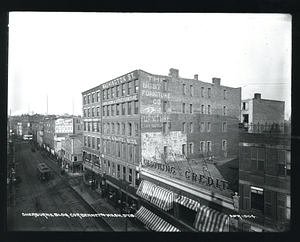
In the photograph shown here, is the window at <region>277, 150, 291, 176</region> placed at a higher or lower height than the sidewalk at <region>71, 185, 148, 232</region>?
higher

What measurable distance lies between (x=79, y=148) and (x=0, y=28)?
441 cm

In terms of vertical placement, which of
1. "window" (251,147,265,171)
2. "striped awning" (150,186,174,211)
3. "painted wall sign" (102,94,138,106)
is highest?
"painted wall sign" (102,94,138,106)

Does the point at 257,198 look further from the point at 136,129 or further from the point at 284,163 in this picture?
the point at 136,129

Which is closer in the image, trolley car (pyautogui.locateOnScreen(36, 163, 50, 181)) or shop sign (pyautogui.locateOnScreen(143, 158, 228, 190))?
trolley car (pyautogui.locateOnScreen(36, 163, 50, 181))

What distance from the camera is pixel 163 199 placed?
493cm

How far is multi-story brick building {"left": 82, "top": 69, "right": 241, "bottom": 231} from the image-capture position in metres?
5.15

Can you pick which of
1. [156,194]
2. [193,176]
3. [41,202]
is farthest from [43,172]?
[193,176]

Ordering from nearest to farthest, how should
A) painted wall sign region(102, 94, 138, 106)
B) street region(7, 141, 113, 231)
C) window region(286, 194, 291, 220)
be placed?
window region(286, 194, 291, 220) → street region(7, 141, 113, 231) → painted wall sign region(102, 94, 138, 106)

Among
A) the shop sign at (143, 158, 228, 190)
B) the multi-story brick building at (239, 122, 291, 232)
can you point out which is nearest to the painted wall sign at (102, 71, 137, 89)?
the shop sign at (143, 158, 228, 190)

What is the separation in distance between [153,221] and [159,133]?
343 centimetres

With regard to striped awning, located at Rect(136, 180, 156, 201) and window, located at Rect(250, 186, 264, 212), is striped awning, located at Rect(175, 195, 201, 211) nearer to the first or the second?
striped awning, located at Rect(136, 180, 156, 201)

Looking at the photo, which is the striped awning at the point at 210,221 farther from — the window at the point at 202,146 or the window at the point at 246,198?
the window at the point at 202,146
